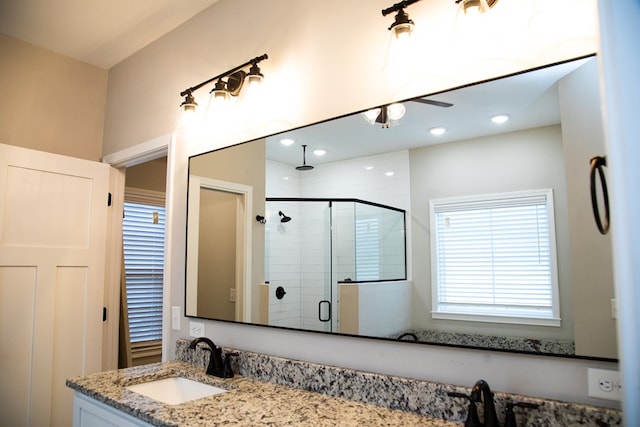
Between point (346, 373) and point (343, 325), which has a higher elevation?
point (343, 325)

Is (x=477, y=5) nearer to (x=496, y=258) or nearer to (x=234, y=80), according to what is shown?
(x=496, y=258)

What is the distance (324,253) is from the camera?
5.83 ft

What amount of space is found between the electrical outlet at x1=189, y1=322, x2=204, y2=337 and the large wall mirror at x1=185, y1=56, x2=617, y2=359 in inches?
6.8

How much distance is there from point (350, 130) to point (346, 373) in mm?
945

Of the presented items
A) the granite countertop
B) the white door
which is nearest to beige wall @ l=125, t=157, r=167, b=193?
the white door

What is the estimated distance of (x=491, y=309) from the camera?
4.33 feet

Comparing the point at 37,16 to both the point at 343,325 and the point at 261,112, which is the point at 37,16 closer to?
the point at 261,112

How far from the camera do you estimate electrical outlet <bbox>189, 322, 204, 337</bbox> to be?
2.24 metres

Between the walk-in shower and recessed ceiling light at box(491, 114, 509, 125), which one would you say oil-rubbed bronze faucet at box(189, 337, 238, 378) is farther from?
recessed ceiling light at box(491, 114, 509, 125)

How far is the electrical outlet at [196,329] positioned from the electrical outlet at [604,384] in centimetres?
175

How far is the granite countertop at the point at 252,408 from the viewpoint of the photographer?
1.34 meters

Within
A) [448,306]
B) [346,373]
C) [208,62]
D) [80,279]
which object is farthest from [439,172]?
[80,279]

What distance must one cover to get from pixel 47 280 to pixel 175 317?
0.95m

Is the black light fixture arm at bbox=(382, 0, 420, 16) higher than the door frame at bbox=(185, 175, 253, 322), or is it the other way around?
the black light fixture arm at bbox=(382, 0, 420, 16)
